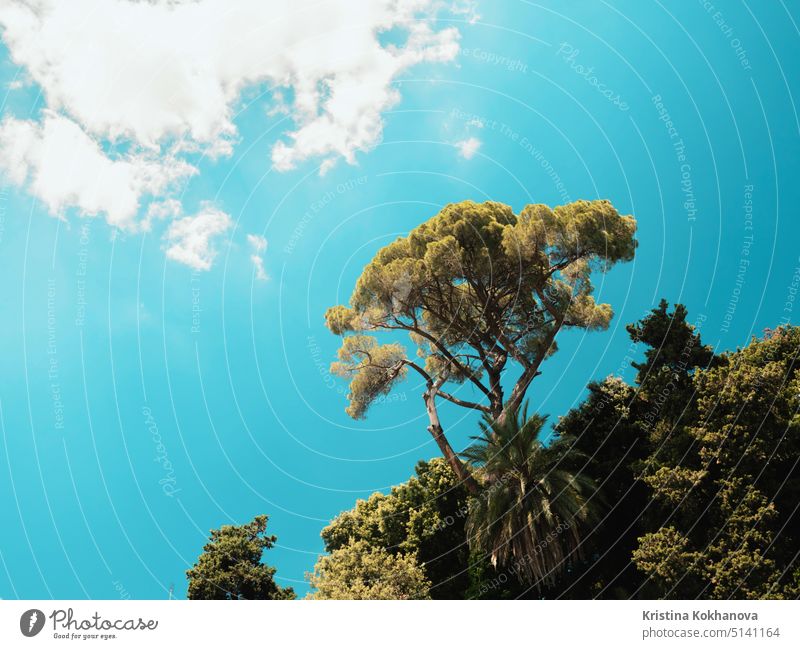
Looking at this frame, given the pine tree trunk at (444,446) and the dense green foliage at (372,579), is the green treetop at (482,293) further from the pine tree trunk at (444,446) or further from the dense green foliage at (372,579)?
the dense green foliage at (372,579)

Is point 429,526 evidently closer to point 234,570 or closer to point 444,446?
point 444,446

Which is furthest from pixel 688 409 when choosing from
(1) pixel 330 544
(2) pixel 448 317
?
(1) pixel 330 544

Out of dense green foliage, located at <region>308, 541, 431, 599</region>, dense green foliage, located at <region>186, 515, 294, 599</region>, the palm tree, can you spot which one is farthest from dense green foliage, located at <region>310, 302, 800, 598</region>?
dense green foliage, located at <region>186, 515, 294, 599</region>

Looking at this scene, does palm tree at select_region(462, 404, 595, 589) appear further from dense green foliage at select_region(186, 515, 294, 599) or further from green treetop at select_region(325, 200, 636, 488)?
dense green foliage at select_region(186, 515, 294, 599)

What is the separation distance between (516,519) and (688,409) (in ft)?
25.3

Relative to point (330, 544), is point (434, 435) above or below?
above

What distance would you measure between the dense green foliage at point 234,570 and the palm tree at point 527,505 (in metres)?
14.8

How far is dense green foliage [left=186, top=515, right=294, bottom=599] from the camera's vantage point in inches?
1116

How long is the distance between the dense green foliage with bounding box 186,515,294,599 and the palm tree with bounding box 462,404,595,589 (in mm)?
14803

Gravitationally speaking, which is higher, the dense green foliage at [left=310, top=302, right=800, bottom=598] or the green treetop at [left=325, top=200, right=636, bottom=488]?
the green treetop at [left=325, top=200, right=636, bottom=488]

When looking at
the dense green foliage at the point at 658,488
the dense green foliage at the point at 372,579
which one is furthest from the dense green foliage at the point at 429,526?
the dense green foliage at the point at 372,579

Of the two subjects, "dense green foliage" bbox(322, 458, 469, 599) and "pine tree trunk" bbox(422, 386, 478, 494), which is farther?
"dense green foliage" bbox(322, 458, 469, 599)
